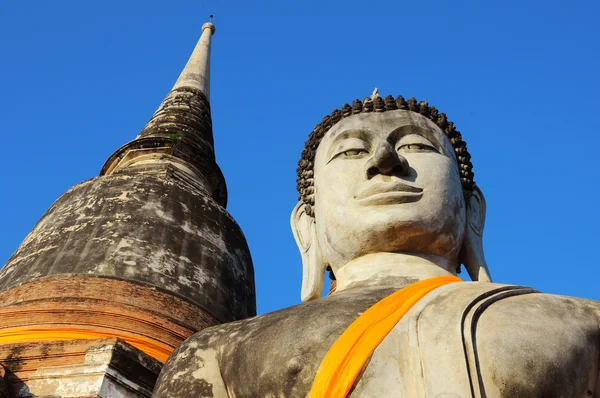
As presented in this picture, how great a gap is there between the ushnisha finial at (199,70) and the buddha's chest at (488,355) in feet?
42.8

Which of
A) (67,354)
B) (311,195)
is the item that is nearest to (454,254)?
(311,195)

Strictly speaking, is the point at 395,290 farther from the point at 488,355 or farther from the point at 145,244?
the point at 145,244

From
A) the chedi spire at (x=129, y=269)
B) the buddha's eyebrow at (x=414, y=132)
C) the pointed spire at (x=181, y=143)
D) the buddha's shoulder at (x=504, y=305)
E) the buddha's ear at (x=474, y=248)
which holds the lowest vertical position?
the buddha's shoulder at (x=504, y=305)

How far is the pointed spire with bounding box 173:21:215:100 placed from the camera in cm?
1620

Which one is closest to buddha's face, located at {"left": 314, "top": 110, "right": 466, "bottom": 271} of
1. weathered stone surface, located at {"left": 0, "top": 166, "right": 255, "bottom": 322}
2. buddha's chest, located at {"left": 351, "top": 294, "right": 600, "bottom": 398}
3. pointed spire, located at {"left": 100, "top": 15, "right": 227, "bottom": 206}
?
buddha's chest, located at {"left": 351, "top": 294, "right": 600, "bottom": 398}

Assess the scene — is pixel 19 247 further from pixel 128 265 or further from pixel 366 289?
pixel 366 289

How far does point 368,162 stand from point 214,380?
1.42 metres

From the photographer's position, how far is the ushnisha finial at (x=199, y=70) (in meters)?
16.2

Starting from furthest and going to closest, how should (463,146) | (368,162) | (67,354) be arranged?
(67,354), (463,146), (368,162)

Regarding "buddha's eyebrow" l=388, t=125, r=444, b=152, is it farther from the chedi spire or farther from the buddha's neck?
the chedi spire

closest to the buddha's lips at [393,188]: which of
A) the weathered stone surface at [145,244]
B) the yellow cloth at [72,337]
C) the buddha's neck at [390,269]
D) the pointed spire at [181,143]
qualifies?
the buddha's neck at [390,269]

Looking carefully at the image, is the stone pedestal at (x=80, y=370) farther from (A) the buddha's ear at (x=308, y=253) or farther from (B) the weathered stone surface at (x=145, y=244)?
(A) the buddha's ear at (x=308, y=253)

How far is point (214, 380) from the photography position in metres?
3.79

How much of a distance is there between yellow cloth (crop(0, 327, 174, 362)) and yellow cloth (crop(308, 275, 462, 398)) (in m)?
5.57
